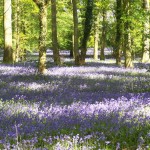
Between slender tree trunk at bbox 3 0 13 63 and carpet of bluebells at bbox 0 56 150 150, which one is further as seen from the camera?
slender tree trunk at bbox 3 0 13 63

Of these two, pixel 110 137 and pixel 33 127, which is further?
pixel 33 127

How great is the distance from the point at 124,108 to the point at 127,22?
13524mm

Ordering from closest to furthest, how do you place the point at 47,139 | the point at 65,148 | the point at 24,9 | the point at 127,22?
the point at 65,148 < the point at 47,139 < the point at 127,22 < the point at 24,9

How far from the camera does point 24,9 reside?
35.7 meters

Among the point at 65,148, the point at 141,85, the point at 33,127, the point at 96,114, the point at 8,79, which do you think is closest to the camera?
the point at 65,148

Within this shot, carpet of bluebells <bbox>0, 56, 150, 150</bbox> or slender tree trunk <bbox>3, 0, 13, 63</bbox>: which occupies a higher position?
slender tree trunk <bbox>3, 0, 13, 63</bbox>

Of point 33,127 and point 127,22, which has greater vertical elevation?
point 127,22

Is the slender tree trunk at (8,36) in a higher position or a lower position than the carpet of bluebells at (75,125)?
higher

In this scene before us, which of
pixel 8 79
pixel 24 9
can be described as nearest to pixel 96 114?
pixel 8 79

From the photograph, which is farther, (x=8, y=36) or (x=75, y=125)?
(x=8, y=36)

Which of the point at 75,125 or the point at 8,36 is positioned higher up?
the point at 8,36

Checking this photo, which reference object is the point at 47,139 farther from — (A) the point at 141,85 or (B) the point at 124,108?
(A) the point at 141,85

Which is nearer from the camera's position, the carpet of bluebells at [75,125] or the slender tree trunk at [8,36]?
the carpet of bluebells at [75,125]

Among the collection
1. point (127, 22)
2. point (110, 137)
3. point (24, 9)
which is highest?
point (24, 9)
